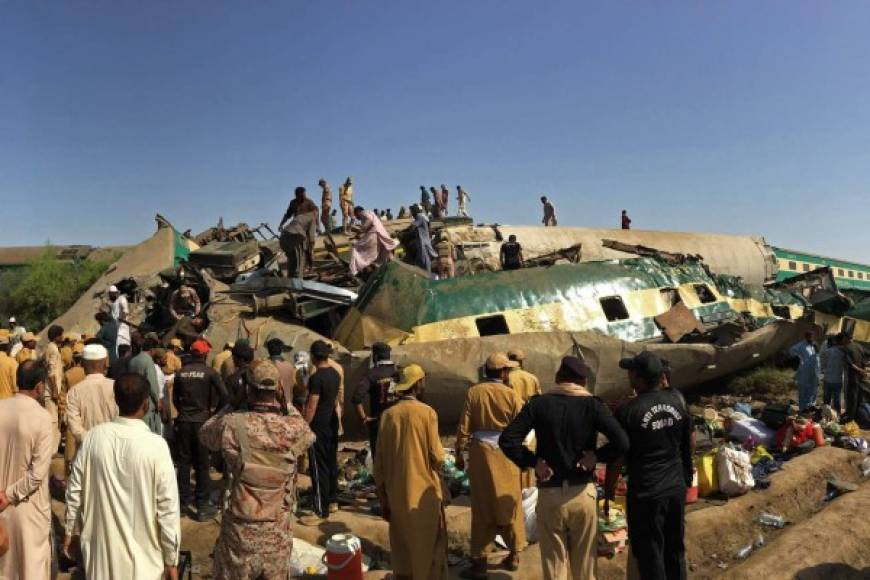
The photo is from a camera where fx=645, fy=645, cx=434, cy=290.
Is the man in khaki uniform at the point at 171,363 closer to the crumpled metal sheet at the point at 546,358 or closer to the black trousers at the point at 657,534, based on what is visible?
the crumpled metal sheet at the point at 546,358

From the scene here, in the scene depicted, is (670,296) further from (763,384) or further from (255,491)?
(255,491)

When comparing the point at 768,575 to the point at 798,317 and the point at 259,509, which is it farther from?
the point at 798,317

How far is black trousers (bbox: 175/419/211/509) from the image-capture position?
21.9 feet

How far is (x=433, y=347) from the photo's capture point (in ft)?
31.4

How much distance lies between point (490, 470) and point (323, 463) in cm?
209

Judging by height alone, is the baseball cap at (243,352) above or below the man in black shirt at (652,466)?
above

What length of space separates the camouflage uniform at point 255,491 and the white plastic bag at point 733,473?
5.44 m

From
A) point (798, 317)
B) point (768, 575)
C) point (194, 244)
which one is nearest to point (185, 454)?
point (768, 575)

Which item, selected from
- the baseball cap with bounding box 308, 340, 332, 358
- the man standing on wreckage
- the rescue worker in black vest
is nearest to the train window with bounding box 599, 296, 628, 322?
the rescue worker in black vest

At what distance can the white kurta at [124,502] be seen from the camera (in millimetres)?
3217

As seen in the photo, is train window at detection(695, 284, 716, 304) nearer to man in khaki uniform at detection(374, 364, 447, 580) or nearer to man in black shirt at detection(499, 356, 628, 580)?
man in black shirt at detection(499, 356, 628, 580)

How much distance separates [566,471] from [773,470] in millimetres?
5190

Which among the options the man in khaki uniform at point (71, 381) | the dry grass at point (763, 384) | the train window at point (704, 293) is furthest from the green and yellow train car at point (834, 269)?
the man in khaki uniform at point (71, 381)

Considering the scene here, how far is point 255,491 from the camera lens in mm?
3463
